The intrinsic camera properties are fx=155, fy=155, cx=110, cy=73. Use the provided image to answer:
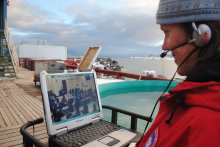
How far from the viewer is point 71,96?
1.17 metres

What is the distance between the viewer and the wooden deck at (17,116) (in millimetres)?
2525

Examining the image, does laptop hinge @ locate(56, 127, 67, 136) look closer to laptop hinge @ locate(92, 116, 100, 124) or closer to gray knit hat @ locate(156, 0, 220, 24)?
laptop hinge @ locate(92, 116, 100, 124)

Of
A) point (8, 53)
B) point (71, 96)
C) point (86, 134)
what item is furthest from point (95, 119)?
point (8, 53)

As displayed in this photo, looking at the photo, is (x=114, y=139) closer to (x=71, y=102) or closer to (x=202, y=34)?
(x=71, y=102)

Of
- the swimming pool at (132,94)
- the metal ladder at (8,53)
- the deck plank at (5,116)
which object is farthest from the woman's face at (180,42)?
the metal ladder at (8,53)

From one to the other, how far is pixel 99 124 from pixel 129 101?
17.0ft

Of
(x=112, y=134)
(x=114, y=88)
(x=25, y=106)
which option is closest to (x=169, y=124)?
(x=112, y=134)

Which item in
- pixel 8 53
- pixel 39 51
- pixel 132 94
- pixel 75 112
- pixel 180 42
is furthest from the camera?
pixel 39 51

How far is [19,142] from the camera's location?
2412 millimetres

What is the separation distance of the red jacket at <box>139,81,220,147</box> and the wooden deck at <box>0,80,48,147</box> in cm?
247

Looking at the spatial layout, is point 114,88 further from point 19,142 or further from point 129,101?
point 19,142

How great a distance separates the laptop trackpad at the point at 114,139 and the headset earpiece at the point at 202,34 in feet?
2.58

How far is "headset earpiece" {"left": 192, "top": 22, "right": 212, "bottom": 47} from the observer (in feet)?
1.79

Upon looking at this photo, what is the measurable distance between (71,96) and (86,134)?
0.30 m
